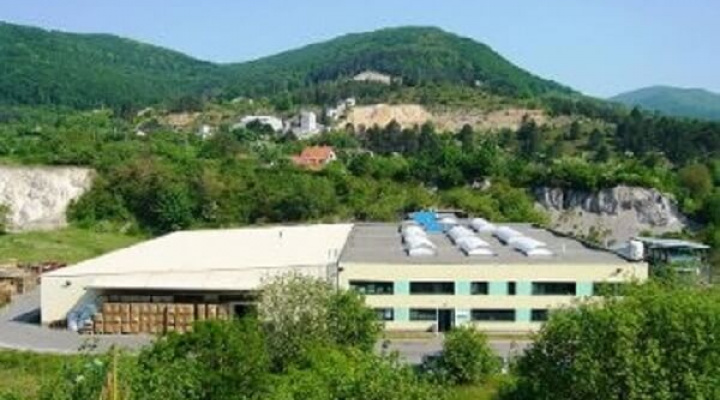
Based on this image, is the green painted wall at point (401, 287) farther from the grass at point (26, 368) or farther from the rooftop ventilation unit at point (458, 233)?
the grass at point (26, 368)

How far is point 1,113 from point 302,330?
128m

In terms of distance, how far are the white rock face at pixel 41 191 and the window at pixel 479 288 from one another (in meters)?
40.2

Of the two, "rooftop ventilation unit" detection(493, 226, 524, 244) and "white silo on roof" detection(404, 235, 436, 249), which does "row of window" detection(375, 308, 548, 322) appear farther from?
"rooftop ventilation unit" detection(493, 226, 524, 244)

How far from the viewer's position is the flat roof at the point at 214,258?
36531mm

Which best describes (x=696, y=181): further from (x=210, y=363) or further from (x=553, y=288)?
(x=210, y=363)

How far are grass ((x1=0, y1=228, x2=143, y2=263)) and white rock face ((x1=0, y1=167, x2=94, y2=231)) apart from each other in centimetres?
425

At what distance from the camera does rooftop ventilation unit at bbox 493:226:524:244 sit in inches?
1666

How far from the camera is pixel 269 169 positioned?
72750 millimetres

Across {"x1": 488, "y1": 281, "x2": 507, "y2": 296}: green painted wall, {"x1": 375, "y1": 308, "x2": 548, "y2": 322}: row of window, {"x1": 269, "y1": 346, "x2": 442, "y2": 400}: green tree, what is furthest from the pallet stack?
{"x1": 269, "y1": 346, "x2": 442, "y2": 400}: green tree

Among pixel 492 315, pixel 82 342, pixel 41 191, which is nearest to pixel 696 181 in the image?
pixel 492 315

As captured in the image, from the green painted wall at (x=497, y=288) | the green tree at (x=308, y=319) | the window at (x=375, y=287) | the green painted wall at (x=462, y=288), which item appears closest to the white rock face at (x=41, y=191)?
the window at (x=375, y=287)

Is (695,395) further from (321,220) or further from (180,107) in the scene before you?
(180,107)

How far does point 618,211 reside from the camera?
68.9 meters

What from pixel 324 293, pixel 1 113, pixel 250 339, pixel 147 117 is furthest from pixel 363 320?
pixel 1 113
